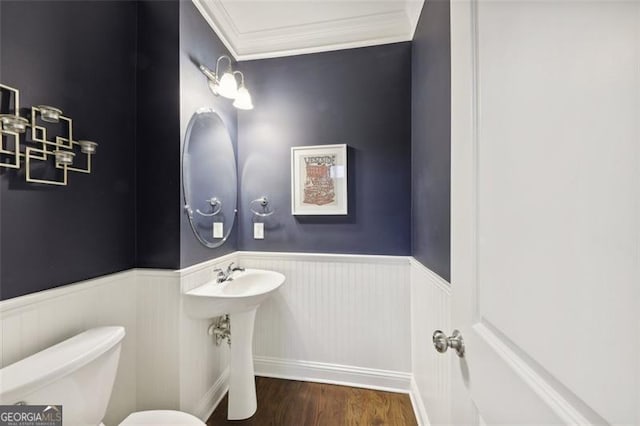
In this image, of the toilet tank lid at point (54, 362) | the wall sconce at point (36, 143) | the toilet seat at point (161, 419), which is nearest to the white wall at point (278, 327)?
the toilet tank lid at point (54, 362)

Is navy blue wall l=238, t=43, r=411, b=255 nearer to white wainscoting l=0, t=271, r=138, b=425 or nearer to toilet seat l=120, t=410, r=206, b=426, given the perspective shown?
white wainscoting l=0, t=271, r=138, b=425

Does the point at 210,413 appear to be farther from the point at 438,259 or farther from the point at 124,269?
the point at 438,259

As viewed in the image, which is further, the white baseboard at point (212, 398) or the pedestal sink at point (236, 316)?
the white baseboard at point (212, 398)

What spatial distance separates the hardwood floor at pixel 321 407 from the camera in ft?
5.05

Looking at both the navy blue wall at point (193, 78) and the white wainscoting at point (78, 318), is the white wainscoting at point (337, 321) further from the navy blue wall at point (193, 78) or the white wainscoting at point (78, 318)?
the white wainscoting at point (78, 318)

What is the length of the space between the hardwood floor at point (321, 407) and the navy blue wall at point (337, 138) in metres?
0.97

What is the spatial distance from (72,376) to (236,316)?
2.57 ft

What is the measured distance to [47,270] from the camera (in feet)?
3.32

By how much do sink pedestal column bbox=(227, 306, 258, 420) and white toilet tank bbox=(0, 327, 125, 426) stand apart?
64 centimetres

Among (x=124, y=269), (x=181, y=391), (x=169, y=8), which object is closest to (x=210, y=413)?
(x=181, y=391)

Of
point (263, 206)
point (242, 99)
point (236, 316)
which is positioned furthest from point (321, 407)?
point (242, 99)

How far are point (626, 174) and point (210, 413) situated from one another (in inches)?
83.0

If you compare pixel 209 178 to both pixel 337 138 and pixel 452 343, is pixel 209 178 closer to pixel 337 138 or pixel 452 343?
pixel 337 138

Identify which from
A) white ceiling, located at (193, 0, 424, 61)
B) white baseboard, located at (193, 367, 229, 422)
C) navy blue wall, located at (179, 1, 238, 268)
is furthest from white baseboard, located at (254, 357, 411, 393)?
white ceiling, located at (193, 0, 424, 61)
